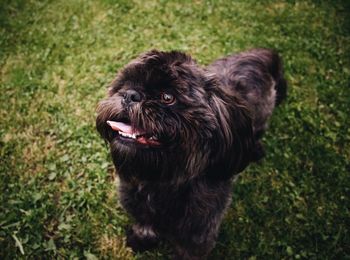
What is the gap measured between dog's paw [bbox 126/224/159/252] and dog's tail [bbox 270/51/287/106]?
2.66m

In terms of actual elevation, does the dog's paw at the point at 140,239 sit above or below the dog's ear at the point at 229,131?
below

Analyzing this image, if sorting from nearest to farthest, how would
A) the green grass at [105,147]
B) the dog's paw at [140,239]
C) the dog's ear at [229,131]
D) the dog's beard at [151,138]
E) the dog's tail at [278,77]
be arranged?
the dog's beard at [151,138] → the dog's ear at [229,131] → the dog's paw at [140,239] → the green grass at [105,147] → the dog's tail at [278,77]

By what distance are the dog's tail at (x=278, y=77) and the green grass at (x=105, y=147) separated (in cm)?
26

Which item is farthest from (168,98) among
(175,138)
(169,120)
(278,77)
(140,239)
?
(278,77)

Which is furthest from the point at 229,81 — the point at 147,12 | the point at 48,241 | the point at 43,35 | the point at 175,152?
the point at 43,35

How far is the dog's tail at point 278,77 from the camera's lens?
14.8 ft

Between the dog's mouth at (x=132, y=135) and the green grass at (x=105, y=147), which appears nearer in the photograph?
the dog's mouth at (x=132, y=135)

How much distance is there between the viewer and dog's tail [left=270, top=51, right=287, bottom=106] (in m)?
4.52

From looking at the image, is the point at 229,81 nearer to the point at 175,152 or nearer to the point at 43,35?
the point at 175,152

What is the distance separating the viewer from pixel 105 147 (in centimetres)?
450

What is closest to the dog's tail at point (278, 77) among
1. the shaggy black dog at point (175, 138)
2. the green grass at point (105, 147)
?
the green grass at point (105, 147)

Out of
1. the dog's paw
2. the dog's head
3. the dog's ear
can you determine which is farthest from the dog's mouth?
the dog's paw

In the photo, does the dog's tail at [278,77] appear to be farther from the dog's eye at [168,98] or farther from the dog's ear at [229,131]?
the dog's eye at [168,98]

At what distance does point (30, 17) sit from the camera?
612 centimetres
